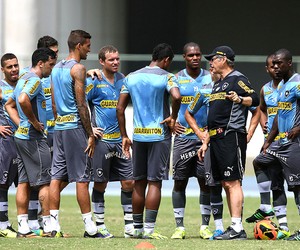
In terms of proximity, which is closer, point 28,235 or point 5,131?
point 28,235

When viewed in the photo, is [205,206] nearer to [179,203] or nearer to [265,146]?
[179,203]

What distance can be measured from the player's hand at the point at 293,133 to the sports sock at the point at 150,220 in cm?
196

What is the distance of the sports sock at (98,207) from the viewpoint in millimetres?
14914

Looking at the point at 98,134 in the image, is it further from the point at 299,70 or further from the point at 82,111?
the point at 299,70

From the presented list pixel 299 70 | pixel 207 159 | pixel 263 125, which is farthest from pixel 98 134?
pixel 299 70

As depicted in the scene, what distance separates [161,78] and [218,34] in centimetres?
2151

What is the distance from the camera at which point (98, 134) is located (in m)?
14.9

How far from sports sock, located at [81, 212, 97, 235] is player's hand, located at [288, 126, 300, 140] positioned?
2726 millimetres

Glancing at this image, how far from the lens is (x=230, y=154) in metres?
14.0

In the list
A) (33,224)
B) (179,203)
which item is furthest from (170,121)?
(33,224)

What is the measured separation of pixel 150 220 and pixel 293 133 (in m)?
2.12

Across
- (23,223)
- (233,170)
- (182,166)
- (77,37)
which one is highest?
(77,37)

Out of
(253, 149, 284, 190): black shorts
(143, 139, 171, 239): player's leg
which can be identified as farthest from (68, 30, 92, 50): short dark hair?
(253, 149, 284, 190): black shorts

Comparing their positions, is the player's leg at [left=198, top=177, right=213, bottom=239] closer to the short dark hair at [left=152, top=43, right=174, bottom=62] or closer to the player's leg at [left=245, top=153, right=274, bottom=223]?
the player's leg at [left=245, top=153, right=274, bottom=223]
